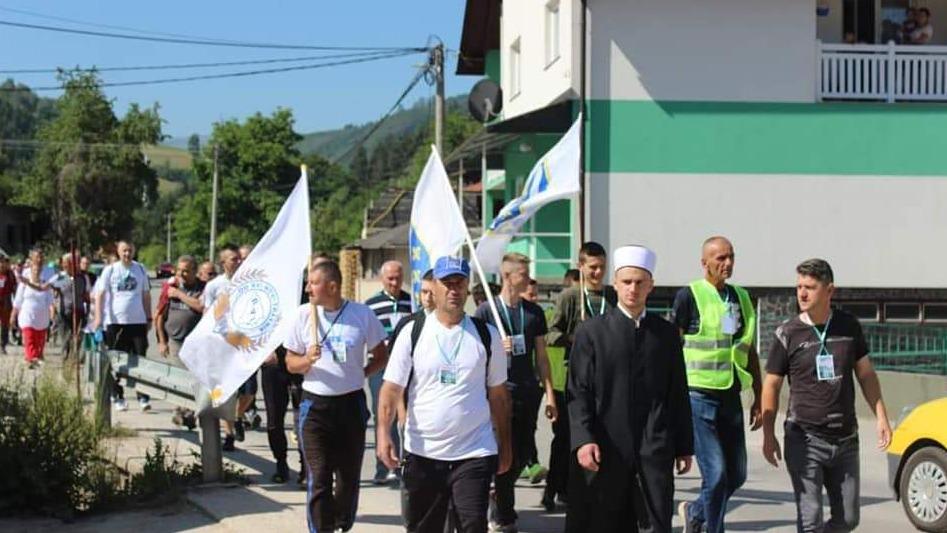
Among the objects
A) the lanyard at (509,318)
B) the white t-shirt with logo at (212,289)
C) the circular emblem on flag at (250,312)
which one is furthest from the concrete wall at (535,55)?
the circular emblem on flag at (250,312)

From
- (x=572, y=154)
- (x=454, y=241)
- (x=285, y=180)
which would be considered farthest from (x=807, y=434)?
(x=285, y=180)

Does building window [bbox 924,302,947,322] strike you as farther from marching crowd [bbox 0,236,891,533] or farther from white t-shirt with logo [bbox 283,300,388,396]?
white t-shirt with logo [bbox 283,300,388,396]

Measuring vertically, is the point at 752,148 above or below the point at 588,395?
above

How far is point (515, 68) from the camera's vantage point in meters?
27.2

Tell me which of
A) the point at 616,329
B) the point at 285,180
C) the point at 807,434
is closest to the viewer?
the point at 616,329

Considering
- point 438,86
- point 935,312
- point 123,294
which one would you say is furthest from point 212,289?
point 438,86

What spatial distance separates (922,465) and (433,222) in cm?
398

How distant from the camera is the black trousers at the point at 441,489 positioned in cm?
581

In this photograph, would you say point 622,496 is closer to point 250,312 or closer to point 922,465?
point 250,312

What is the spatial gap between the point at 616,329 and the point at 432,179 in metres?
3.42

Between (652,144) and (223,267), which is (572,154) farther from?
(652,144)

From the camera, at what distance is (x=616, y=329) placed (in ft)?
18.2

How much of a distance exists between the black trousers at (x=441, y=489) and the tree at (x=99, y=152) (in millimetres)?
51316

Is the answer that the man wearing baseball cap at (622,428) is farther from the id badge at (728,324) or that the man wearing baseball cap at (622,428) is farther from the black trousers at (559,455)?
the black trousers at (559,455)
